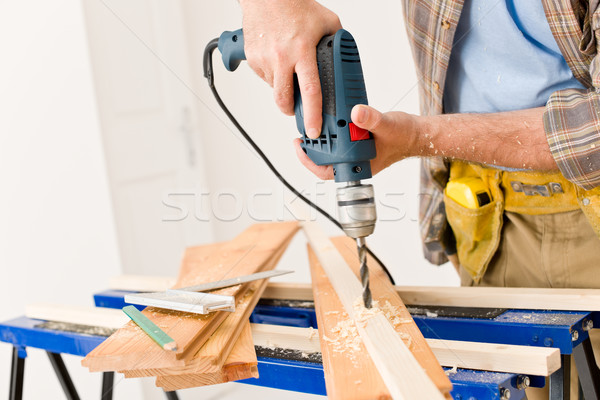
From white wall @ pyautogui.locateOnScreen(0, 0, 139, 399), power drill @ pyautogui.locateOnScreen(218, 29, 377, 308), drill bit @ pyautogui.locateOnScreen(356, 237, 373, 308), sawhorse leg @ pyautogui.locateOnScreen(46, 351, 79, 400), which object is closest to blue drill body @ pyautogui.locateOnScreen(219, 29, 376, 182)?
power drill @ pyautogui.locateOnScreen(218, 29, 377, 308)

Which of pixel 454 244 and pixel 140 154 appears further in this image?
pixel 140 154

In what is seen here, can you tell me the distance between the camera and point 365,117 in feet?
3.24

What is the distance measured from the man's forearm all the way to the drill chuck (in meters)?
0.24

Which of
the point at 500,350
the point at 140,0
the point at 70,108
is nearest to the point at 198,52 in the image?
the point at 140,0

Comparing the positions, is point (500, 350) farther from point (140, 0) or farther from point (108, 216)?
point (140, 0)

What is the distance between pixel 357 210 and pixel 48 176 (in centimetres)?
206

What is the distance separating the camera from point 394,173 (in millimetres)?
2822

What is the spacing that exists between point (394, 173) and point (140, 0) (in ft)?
5.94

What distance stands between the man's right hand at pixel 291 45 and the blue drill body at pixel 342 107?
0.02 metres

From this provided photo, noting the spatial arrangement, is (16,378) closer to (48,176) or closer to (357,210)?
(357,210)

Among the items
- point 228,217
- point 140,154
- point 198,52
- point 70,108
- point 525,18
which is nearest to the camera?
point 525,18

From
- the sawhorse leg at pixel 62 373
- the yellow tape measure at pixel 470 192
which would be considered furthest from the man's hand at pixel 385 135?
the sawhorse leg at pixel 62 373

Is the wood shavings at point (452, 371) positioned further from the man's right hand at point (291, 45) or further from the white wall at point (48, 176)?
the white wall at point (48, 176)

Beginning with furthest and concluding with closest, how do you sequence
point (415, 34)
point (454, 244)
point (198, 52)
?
point (198, 52) → point (454, 244) → point (415, 34)
